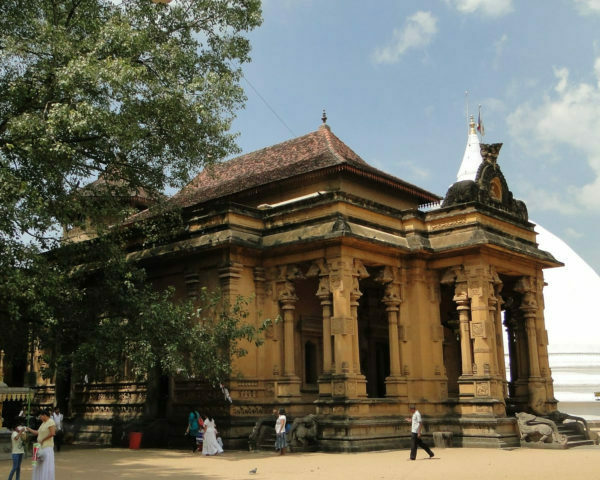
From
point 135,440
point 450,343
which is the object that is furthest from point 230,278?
point 450,343

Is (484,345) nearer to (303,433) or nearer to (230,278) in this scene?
(303,433)

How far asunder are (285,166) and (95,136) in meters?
8.67

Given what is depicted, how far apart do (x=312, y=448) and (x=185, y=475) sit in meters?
5.38

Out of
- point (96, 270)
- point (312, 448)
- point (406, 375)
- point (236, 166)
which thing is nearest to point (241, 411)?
point (312, 448)

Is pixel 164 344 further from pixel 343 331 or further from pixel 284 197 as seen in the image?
pixel 284 197

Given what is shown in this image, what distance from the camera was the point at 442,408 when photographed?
2034 centimetres

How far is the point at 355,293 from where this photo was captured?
1906 centimetres

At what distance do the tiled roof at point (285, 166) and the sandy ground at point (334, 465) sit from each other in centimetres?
891

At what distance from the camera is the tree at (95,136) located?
1540cm

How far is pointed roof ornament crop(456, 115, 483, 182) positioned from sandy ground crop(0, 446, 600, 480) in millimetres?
21901

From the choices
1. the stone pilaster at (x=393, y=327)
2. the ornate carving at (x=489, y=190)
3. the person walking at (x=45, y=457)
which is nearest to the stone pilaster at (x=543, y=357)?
the ornate carving at (x=489, y=190)

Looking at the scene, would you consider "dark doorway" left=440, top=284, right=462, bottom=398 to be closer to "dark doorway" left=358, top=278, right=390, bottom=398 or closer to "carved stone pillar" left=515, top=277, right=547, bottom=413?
"dark doorway" left=358, top=278, right=390, bottom=398

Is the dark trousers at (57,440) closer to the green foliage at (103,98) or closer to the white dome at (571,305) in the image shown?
the green foliage at (103,98)

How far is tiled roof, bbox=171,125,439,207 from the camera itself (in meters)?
22.9
